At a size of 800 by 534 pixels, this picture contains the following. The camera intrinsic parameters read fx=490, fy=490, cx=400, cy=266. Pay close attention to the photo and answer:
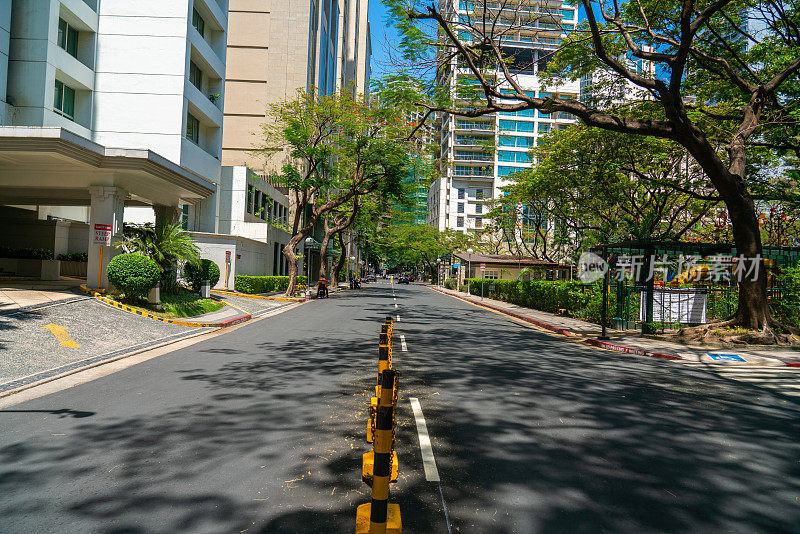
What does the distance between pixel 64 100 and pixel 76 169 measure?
10.3 meters

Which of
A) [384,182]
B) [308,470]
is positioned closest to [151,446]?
[308,470]

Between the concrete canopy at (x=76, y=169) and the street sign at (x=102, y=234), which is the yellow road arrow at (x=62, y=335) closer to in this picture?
the street sign at (x=102, y=234)

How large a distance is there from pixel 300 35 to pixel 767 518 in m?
45.3

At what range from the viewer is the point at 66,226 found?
1096 inches

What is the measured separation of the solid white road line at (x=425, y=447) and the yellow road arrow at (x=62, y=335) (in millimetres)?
7835

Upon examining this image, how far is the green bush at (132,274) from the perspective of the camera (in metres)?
14.2

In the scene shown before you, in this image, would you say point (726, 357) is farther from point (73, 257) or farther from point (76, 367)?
point (73, 257)

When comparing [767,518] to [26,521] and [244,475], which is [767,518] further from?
[26,521]

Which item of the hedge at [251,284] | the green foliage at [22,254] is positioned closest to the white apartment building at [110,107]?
the green foliage at [22,254]

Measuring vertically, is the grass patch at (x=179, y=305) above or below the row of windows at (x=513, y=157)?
below

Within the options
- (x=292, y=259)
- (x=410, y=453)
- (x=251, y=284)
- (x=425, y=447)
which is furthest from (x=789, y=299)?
(x=251, y=284)

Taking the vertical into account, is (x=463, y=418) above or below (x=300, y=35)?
below

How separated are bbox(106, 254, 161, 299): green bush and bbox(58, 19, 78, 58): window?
543 inches

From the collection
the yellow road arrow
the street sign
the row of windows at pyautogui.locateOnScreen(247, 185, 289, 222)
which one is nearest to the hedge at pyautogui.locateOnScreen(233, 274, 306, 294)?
the row of windows at pyautogui.locateOnScreen(247, 185, 289, 222)
